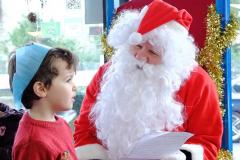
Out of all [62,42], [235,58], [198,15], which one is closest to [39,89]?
[198,15]

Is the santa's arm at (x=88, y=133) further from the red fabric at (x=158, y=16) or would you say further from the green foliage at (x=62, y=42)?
the green foliage at (x=62, y=42)

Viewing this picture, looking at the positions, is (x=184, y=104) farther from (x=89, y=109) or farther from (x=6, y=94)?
(x=6, y=94)

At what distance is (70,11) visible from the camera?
265cm

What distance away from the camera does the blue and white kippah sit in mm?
1343

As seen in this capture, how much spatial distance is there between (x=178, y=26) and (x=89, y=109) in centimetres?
53

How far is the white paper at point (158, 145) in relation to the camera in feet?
4.57

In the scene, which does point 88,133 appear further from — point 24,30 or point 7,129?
point 24,30

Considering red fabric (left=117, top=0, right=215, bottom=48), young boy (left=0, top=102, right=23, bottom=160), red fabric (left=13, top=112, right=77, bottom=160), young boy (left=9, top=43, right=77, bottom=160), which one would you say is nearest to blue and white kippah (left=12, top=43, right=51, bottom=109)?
young boy (left=9, top=43, right=77, bottom=160)

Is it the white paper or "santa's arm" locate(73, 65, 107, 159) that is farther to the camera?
"santa's arm" locate(73, 65, 107, 159)

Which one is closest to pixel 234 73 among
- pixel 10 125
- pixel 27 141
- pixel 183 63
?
pixel 183 63

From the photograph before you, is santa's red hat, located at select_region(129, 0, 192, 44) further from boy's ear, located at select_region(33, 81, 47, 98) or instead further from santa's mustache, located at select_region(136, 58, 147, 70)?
boy's ear, located at select_region(33, 81, 47, 98)

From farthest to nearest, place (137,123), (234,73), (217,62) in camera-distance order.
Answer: (234,73) < (217,62) < (137,123)

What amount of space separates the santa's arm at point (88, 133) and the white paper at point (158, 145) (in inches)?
10.2

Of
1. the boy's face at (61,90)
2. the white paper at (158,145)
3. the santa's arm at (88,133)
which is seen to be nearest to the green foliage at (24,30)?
the santa's arm at (88,133)
